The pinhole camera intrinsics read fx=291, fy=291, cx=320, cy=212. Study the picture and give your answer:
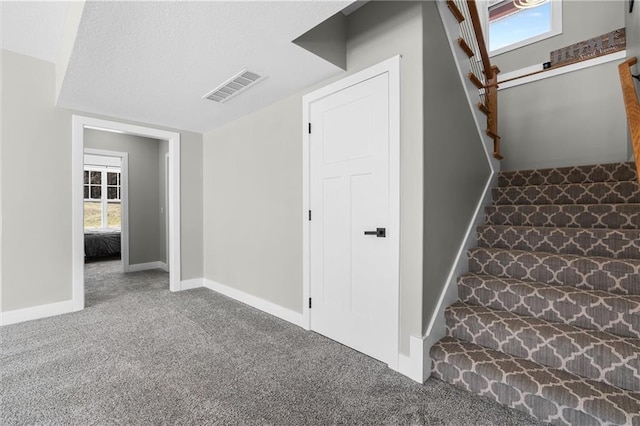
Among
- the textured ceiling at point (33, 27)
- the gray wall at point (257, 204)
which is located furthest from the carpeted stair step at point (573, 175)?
the textured ceiling at point (33, 27)

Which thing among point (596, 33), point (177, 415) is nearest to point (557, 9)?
point (596, 33)

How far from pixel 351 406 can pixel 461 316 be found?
97 centimetres

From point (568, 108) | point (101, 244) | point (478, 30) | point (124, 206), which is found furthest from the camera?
point (101, 244)

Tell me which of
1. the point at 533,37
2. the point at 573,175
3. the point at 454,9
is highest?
the point at 533,37

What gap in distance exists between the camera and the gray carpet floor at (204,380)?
1.58 meters

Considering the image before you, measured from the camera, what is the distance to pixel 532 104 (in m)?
4.03

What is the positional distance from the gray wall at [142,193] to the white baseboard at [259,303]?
7.09 feet

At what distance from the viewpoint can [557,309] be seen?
1.84 m

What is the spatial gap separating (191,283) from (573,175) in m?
4.83

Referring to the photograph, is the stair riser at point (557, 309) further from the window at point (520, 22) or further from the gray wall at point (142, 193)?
the gray wall at point (142, 193)

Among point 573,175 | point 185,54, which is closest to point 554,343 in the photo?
point 573,175

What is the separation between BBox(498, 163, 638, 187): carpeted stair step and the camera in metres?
2.73

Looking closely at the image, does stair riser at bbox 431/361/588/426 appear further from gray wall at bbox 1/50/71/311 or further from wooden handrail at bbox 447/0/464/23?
gray wall at bbox 1/50/71/311

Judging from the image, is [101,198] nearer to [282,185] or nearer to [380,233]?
[282,185]
